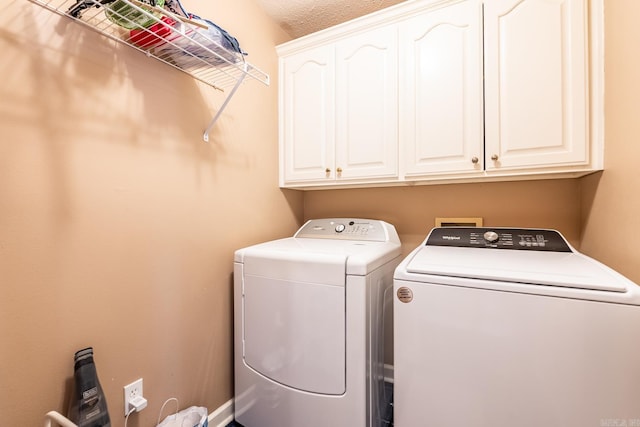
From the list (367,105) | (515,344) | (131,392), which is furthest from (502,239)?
(131,392)

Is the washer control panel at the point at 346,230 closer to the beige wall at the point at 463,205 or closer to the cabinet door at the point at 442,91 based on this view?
the beige wall at the point at 463,205

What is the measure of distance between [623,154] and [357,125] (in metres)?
1.10

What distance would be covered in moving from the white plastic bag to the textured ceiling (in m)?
2.14

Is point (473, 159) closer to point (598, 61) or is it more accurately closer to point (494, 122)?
point (494, 122)

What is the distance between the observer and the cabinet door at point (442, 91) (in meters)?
1.35

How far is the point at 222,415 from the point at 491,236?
163 cm

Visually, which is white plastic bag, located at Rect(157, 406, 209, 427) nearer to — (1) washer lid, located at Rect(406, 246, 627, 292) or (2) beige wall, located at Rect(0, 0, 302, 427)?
(2) beige wall, located at Rect(0, 0, 302, 427)

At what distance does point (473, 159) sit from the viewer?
1359mm

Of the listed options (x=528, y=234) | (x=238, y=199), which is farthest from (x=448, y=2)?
(x=238, y=199)

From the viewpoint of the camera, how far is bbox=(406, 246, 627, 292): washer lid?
832 mm

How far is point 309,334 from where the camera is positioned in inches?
47.7

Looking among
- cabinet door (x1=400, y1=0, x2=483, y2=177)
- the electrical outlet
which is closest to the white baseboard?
the electrical outlet

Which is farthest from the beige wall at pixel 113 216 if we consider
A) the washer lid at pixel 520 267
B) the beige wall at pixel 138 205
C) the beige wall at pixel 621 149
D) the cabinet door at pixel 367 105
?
the beige wall at pixel 621 149

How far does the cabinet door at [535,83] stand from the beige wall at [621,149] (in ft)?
0.29
